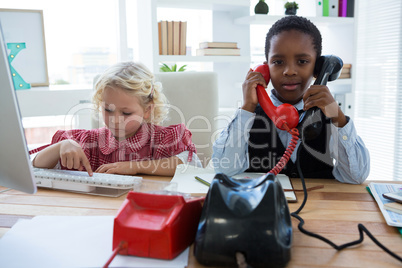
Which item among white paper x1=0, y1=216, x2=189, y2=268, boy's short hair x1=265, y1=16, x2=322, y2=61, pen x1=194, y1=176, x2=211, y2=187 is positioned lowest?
white paper x1=0, y1=216, x2=189, y2=268

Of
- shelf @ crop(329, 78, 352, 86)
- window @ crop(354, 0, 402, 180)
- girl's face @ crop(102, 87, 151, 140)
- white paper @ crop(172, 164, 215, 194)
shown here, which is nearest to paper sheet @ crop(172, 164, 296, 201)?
white paper @ crop(172, 164, 215, 194)

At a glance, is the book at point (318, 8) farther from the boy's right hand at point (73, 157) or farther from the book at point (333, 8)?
the boy's right hand at point (73, 157)

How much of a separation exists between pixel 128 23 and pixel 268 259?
236cm

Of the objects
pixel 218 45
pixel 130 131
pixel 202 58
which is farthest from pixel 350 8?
pixel 130 131

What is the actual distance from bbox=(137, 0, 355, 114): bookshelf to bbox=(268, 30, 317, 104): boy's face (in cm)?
120

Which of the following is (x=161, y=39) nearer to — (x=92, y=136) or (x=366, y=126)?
(x=92, y=136)

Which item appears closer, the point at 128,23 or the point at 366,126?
the point at 128,23

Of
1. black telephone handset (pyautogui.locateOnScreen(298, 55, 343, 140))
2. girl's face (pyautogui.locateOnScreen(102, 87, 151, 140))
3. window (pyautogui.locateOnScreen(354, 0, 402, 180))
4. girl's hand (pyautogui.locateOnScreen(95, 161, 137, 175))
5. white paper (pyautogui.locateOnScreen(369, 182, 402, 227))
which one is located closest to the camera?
white paper (pyautogui.locateOnScreen(369, 182, 402, 227))

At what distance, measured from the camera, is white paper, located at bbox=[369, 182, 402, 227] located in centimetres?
68

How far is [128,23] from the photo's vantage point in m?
2.57

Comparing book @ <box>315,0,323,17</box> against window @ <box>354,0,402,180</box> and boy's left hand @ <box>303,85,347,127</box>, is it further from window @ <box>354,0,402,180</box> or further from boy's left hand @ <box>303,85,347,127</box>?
boy's left hand @ <box>303,85,347,127</box>

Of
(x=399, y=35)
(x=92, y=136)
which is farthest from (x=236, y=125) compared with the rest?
(x=399, y=35)

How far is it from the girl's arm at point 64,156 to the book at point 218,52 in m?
Answer: 1.44

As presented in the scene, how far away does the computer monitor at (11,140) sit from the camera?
0.53m
